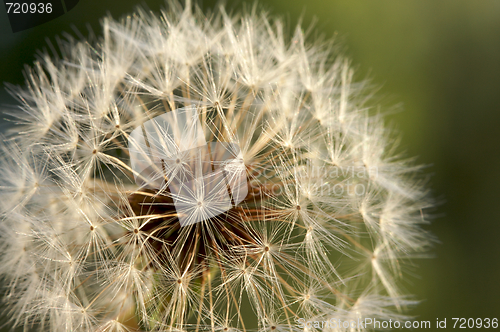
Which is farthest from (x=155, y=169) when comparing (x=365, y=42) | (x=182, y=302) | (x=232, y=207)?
(x=365, y=42)

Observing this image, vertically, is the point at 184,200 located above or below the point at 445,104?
below

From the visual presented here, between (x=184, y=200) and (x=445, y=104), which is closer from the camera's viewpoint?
(x=184, y=200)

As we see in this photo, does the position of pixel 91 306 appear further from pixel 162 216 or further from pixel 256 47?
pixel 256 47

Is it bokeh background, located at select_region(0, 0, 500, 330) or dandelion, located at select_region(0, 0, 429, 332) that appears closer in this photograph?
dandelion, located at select_region(0, 0, 429, 332)

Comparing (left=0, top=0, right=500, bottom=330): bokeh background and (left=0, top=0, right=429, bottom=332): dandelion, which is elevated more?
(left=0, top=0, right=500, bottom=330): bokeh background
